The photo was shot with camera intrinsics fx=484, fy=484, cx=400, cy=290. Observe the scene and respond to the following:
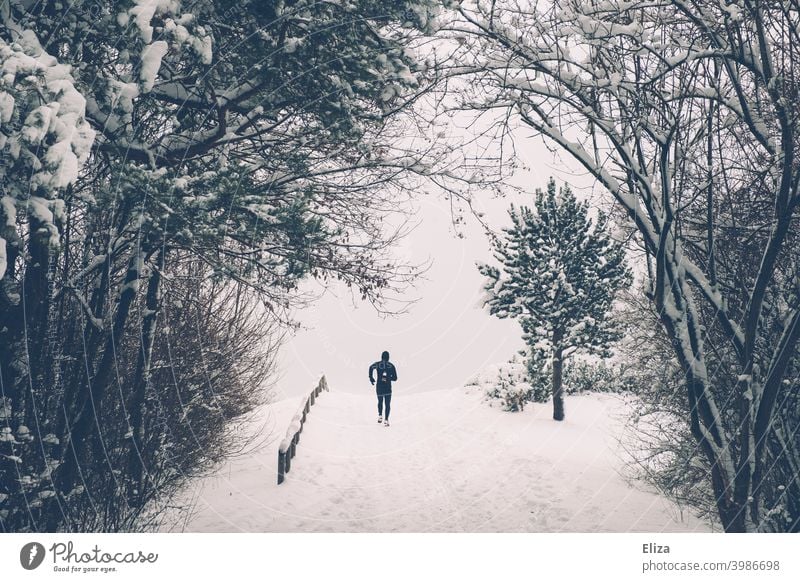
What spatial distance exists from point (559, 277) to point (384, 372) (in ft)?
17.0

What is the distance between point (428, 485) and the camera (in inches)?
287

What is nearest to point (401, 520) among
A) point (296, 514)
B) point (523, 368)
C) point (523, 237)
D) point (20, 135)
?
point (296, 514)

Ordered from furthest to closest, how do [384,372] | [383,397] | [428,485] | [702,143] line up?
[383,397]
[384,372]
[428,485]
[702,143]

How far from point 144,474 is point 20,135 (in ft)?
13.8

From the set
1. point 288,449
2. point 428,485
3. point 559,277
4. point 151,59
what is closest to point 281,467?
point 288,449

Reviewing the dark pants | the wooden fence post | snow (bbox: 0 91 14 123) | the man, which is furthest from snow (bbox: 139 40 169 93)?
the dark pants

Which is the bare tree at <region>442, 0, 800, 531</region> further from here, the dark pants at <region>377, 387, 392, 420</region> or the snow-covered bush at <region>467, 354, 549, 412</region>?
the snow-covered bush at <region>467, 354, 549, 412</region>

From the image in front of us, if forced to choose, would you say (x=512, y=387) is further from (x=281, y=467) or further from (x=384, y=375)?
(x=281, y=467)

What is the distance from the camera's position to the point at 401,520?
592 cm

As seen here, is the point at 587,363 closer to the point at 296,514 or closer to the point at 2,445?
Result: the point at 296,514

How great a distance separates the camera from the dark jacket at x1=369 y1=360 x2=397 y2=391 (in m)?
10.7

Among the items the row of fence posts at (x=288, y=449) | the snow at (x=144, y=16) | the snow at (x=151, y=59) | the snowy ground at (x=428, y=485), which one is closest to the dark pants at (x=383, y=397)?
the snowy ground at (x=428, y=485)

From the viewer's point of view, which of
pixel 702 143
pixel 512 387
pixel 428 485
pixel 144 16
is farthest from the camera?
pixel 512 387
